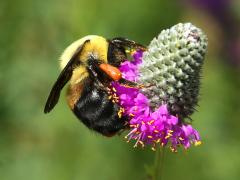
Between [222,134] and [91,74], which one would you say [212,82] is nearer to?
[222,134]

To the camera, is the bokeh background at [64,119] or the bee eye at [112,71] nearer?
the bee eye at [112,71]

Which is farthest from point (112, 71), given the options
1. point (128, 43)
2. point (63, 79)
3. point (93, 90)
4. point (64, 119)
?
point (64, 119)

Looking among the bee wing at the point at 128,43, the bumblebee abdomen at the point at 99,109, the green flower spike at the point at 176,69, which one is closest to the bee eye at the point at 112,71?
the bumblebee abdomen at the point at 99,109

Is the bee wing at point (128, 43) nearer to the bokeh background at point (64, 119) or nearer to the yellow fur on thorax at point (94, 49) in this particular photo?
the yellow fur on thorax at point (94, 49)

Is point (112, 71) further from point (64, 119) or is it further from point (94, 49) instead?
point (64, 119)

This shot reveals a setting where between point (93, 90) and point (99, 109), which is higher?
point (93, 90)

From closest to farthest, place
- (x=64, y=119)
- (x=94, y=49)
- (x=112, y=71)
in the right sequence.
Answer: (x=112, y=71) → (x=94, y=49) → (x=64, y=119)

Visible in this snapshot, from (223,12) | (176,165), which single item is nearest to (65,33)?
(176,165)
